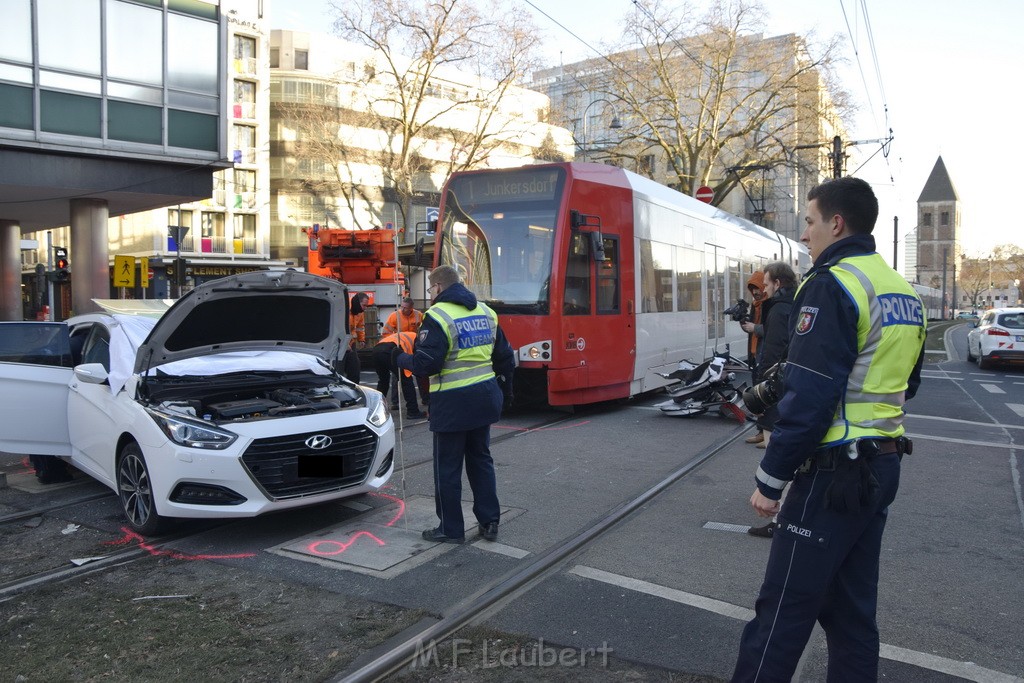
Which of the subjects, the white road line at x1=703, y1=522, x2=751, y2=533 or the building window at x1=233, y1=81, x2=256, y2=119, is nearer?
the white road line at x1=703, y1=522, x2=751, y2=533

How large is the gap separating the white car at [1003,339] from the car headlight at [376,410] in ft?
61.3

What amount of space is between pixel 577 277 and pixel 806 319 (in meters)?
7.67

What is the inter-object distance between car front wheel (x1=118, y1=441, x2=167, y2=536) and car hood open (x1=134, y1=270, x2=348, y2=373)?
65 cm

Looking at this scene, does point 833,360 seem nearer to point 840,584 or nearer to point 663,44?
point 840,584

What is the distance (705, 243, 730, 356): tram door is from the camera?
48.8 ft

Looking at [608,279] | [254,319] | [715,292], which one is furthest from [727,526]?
[715,292]

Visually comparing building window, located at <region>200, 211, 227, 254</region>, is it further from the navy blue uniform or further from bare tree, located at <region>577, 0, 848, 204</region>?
the navy blue uniform

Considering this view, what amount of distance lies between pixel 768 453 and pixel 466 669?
67.9 inches

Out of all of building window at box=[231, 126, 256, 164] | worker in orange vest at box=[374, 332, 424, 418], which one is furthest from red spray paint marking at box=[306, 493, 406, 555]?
building window at box=[231, 126, 256, 164]

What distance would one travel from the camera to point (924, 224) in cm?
12044

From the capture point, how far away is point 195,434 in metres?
5.42

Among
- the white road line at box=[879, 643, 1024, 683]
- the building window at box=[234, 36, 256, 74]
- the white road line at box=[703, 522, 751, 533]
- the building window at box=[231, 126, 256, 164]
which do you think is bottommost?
the white road line at box=[879, 643, 1024, 683]

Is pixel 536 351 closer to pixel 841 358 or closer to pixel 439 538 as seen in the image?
pixel 439 538

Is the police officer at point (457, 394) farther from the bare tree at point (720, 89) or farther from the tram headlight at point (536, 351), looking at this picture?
the bare tree at point (720, 89)
